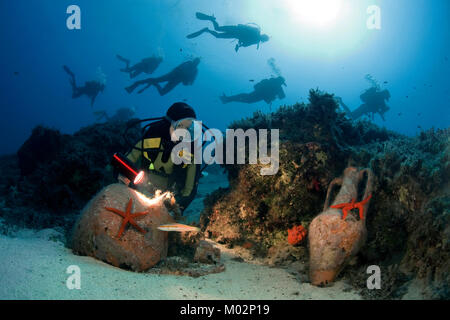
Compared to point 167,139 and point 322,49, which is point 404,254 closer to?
point 167,139

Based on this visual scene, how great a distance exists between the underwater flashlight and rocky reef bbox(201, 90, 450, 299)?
7.27ft

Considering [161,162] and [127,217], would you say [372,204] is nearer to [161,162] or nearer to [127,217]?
[127,217]

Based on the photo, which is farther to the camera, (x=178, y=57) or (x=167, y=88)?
(x=178, y=57)

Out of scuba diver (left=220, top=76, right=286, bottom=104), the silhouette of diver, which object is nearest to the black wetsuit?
scuba diver (left=220, top=76, right=286, bottom=104)

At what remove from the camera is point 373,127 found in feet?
21.1

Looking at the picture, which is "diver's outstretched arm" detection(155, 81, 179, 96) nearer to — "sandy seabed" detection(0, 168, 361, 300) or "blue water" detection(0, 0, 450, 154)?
"sandy seabed" detection(0, 168, 361, 300)

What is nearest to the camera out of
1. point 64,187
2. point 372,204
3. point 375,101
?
point 372,204

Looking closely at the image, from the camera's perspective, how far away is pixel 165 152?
17.4 ft

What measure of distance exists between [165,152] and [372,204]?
4303 millimetres

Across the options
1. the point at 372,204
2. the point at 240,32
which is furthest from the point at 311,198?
the point at 240,32

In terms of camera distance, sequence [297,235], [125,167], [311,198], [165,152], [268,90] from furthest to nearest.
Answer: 1. [268,90]
2. [165,152]
3. [311,198]
4. [297,235]
5. [125,167]

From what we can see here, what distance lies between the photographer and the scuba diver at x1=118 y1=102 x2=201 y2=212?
17.3 feet
